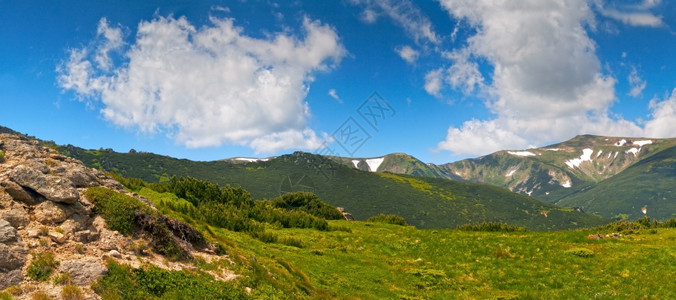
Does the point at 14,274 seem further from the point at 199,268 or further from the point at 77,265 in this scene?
the point at 199,268

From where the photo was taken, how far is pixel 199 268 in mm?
14359

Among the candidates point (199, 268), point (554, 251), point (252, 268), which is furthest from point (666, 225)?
point (199, 268)

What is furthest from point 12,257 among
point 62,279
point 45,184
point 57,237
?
point 45,184

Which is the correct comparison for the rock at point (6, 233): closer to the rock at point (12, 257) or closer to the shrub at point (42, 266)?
the rock at point (12, 257)

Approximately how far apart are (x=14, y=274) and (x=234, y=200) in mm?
34268

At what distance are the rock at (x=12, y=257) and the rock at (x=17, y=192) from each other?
8.65ft

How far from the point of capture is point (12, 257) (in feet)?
33.4

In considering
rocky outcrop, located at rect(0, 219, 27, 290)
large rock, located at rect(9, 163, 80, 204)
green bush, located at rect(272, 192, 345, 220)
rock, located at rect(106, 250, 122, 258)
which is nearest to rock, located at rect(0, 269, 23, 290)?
rocky outcrop, located at rect(0, 219, 27, 290)

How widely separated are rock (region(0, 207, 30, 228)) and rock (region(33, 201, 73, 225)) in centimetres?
35

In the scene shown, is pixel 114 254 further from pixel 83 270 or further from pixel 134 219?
pixel 134 219

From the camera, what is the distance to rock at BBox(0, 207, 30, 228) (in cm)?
1136

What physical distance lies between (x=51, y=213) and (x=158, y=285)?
4822 mm

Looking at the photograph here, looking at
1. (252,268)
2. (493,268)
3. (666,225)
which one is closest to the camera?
(252,268)

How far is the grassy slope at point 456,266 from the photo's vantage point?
18.7 meters
